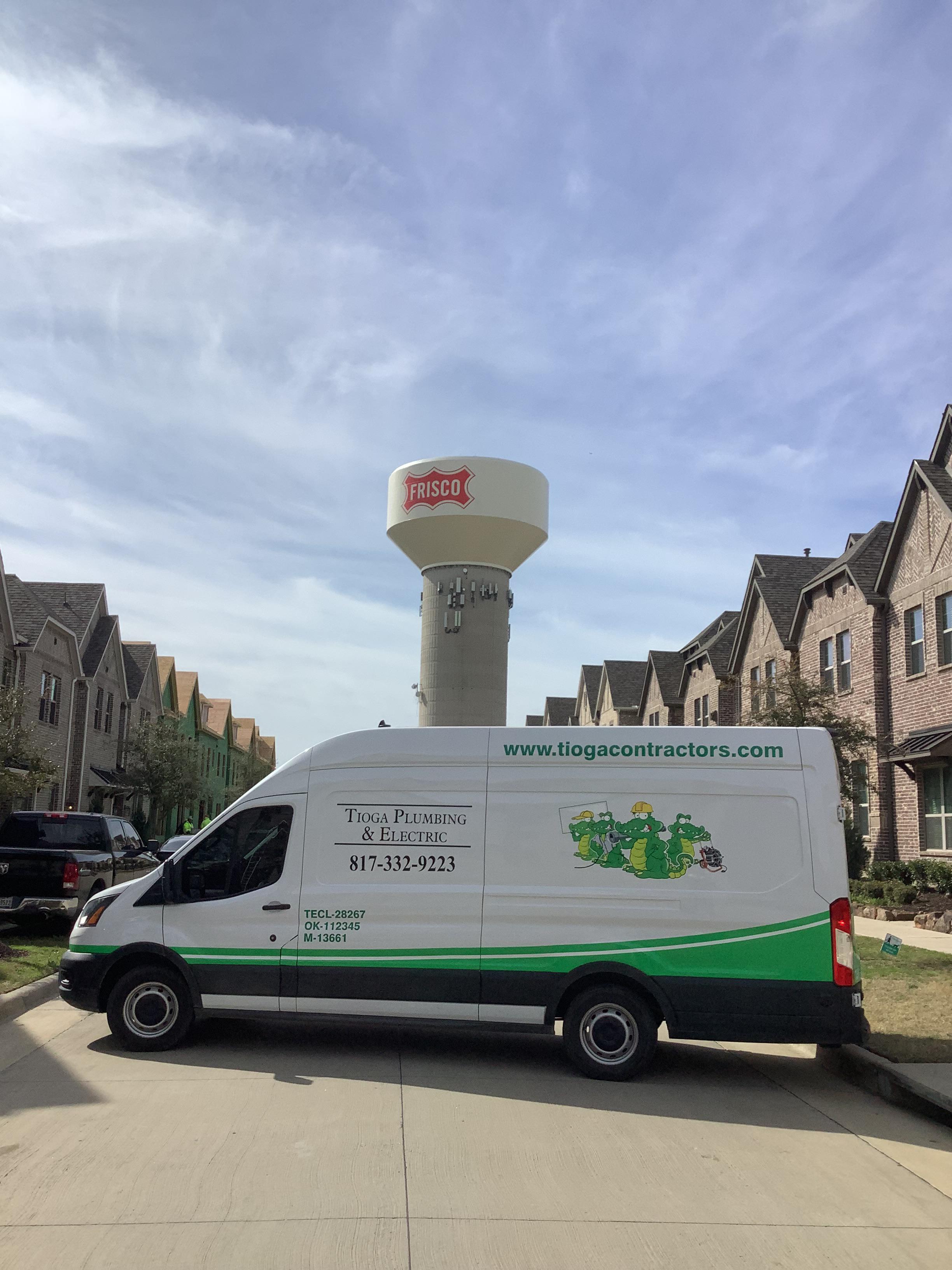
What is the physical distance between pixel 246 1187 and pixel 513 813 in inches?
140

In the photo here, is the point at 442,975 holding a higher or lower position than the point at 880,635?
lower

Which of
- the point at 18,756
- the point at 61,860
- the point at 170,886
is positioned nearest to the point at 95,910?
the point at 170,886

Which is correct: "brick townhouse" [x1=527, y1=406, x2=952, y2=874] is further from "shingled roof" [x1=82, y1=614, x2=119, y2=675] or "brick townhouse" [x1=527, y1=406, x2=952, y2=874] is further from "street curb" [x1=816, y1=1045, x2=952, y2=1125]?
"shingled roof" [x1=82, y1=614, x2=119, y2=675]

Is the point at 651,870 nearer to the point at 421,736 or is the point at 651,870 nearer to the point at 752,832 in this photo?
the point at 752,832

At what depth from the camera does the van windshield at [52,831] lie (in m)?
16.0

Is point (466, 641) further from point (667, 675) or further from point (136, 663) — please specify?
point (136, 663)

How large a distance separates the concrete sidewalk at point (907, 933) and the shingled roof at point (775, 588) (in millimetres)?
14373

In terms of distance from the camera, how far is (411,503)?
3778 cm

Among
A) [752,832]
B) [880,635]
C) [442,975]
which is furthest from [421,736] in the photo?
[880,635]

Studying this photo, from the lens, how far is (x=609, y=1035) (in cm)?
815

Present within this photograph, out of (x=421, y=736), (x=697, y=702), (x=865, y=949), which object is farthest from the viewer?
(x=697, y=702)

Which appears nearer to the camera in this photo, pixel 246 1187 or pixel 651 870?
pixel 246 1187

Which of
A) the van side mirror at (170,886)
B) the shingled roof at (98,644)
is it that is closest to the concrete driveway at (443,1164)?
the van side mirror at (170,886)

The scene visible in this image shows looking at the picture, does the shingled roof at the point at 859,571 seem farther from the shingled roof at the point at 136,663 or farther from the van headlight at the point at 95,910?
the shingled roof at the point at 136,663
